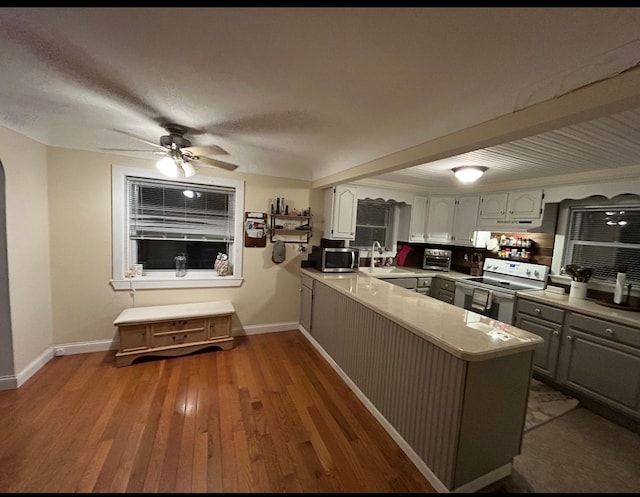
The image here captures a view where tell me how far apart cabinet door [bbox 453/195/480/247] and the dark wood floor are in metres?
2.67

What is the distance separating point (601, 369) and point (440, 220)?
7.92 ft

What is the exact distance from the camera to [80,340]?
2.82 metres

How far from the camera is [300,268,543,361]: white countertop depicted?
1.38 metres

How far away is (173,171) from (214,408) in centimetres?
195

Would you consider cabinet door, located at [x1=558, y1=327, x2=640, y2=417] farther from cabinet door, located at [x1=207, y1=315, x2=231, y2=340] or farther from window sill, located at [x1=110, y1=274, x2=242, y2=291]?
window sill, located at [x1=110, y1=274, x2=242, y2=291]

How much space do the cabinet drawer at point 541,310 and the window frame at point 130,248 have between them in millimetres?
3227

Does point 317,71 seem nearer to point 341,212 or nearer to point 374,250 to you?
point 341,212

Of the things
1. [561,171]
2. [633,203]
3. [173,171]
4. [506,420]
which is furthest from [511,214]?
[173,171]

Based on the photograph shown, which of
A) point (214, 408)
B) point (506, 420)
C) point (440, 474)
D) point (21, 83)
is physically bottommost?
point (214, 408)

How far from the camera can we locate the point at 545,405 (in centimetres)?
230

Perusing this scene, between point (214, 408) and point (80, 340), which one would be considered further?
point (80, 340)

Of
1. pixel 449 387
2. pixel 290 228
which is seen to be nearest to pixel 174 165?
pixel 290 228

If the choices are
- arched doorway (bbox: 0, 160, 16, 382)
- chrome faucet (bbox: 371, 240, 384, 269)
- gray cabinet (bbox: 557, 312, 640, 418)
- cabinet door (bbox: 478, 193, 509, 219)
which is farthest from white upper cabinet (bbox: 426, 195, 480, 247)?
arched doorway (bbox: 0, 160, 16, 382)

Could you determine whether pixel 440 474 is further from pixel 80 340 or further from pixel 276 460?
pixel 80 340
